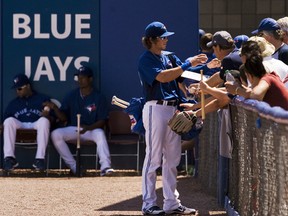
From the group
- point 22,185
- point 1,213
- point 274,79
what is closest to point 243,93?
point 274,79

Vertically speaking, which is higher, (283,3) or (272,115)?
(283,3)

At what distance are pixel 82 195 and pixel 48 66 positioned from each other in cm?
360

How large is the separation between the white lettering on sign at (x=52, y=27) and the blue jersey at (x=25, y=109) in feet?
3.15

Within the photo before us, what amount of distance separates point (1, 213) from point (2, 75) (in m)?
4.99

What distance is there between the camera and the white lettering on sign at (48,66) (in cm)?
1381

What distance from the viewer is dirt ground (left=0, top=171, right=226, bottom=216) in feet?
30.8

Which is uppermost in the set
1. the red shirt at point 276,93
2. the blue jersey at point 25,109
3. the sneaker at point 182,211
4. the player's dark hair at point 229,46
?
the player's dark hair at point 229,46

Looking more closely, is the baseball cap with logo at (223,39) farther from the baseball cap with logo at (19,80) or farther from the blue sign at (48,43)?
the baseball cap with logo at (19,80)

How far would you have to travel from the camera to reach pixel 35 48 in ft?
45.4

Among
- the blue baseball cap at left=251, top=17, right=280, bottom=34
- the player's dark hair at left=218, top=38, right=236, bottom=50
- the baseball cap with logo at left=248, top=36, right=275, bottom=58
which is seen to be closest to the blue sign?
the player's dark hair at left=218, top=38, right=236, bottom=50

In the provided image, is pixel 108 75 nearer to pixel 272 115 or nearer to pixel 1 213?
pixel 1 213

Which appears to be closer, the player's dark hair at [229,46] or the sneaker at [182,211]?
the sneaker at [182,211]

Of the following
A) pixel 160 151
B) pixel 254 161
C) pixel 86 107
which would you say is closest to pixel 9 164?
pixel 86 107

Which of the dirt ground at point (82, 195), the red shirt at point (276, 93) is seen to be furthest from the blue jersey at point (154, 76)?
the red shirt at point (276, 93)
